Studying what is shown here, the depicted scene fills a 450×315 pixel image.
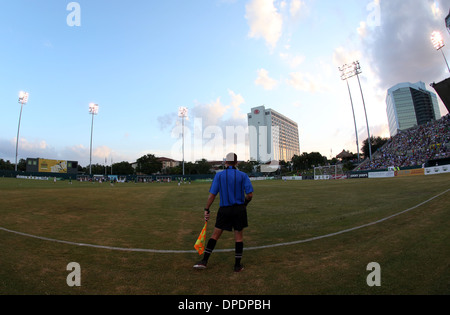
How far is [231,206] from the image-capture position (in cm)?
449

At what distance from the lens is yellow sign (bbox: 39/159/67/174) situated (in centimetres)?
7307

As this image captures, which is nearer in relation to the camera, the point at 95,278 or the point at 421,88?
the point at 95,278

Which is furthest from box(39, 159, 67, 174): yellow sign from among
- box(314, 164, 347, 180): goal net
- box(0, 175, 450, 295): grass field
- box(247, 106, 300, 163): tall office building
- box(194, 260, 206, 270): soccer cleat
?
box(247, 106, 300, 163): tall office building

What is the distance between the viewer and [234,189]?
454cm

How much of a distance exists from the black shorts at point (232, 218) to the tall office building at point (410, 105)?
7550 inches

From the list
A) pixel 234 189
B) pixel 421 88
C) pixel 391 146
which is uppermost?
pixel 421 88

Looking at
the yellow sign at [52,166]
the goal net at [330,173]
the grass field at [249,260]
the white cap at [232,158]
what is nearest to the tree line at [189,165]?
the yellow sign at [52,166]

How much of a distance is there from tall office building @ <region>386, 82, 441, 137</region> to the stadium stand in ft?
408

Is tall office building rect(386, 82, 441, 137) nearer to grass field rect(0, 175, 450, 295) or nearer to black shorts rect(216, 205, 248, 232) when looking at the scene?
grass field rect(0, 175, 450, 295)

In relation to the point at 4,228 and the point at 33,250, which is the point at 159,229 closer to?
the point at 33,250

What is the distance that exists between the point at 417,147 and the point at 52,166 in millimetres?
103229
